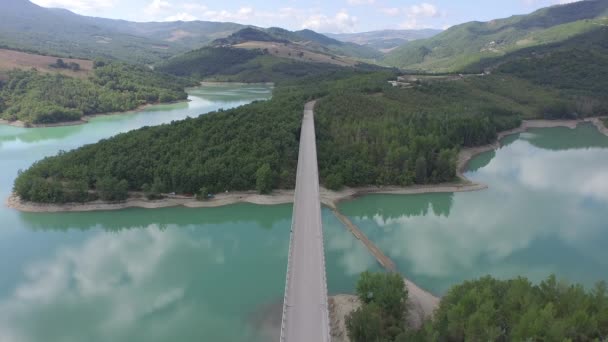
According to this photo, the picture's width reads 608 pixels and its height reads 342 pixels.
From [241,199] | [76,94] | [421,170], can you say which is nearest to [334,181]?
[241,199]

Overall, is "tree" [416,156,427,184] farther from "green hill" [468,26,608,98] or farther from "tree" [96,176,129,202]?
"green hill" [468,26,608,98]

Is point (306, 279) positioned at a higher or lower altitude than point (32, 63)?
lower

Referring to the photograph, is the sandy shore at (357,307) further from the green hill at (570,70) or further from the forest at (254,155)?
the green hill at (570,70)

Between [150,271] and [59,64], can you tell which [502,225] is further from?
[59,64]

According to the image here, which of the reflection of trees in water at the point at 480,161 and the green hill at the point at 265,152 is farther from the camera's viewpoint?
the reflection of trees in water at the point at 480,161

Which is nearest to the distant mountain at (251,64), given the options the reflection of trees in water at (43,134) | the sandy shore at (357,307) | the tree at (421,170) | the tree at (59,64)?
the tree at (59,64)

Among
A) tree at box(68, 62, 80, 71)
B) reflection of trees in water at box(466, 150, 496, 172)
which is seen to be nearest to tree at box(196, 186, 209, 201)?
reflection of trees in water at box(466, 150, 496, 172)
